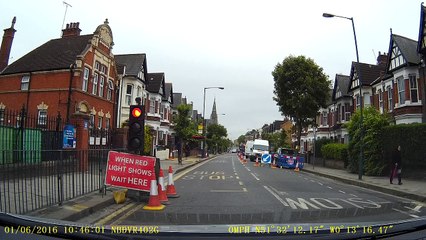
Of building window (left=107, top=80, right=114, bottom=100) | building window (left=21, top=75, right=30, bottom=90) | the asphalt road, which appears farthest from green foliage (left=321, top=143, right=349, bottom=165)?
building window (left=21, top=75, right=30, bottom=90)

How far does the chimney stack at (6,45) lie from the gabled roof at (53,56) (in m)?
0.53

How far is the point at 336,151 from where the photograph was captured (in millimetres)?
32438

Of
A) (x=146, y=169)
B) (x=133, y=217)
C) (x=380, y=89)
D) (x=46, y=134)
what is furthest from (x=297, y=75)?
(x=133, y=217)

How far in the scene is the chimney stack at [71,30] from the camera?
110 feet

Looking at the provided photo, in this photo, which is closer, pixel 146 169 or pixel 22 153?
pixel 22 153

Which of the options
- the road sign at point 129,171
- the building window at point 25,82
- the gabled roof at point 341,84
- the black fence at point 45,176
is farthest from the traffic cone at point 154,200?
the gabled roof at point 341,84

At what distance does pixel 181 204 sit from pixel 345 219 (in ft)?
13.6

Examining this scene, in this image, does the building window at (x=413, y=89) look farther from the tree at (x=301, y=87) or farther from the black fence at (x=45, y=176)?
the black fence at (x=45, y=176)

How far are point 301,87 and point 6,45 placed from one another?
2751 centimetres

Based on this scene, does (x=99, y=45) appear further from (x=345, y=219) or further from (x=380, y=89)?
(x=345, y=219)

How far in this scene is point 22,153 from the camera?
25.5 feet

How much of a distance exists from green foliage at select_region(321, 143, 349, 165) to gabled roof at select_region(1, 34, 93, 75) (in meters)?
21.3

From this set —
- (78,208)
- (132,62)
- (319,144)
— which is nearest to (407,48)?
(319,144)

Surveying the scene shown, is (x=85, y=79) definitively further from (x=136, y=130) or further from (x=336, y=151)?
(x=336, y=151)
